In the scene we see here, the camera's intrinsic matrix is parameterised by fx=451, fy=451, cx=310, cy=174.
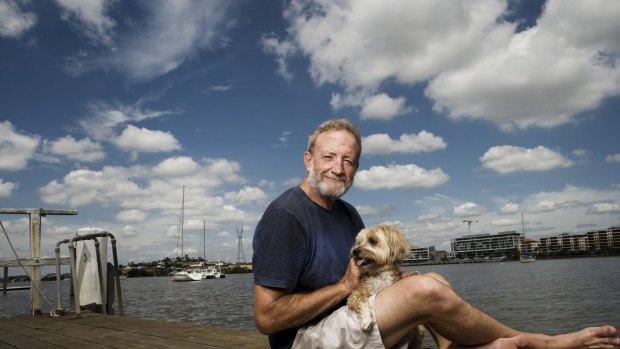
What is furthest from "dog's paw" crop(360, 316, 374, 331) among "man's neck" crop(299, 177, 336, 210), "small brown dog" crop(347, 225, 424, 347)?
"man's neck" crop(299, 177, 336, 210)

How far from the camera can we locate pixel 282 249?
2648mm

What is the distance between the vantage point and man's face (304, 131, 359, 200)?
306cm

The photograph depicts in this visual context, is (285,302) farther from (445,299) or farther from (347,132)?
(347,132)

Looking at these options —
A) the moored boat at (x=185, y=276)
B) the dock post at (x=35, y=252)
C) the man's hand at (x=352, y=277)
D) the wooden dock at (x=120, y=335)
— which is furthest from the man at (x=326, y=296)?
the moored boat at (x=185, y=276)

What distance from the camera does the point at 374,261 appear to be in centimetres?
315

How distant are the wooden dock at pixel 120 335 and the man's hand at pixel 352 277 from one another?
2103 millimetres

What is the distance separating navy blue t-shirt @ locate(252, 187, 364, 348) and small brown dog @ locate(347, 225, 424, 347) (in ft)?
0.46

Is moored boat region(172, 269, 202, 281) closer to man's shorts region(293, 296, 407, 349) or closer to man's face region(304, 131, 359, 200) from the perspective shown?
man's face region(304, 131, 359, 200)

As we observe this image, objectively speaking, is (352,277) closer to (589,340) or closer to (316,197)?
(316,197)

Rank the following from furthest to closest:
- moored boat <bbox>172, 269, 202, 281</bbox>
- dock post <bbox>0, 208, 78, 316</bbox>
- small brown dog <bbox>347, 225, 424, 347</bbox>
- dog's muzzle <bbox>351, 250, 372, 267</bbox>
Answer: moored boat <bbox>172, 269, 202, 281</bbox> < dock post <bbox>0, 208, 78, 316</bbox> < dog's muzzle <bbox>351, 250, 372, 267</bbox> < small brown dog <bbox>347, 225, 424, 347</bbox>

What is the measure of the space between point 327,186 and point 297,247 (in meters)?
0.54

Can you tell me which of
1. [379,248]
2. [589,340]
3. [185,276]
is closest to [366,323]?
[379,248]

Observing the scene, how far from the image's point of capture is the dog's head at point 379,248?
304 centimetres

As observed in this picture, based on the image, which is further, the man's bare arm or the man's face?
the man's face
